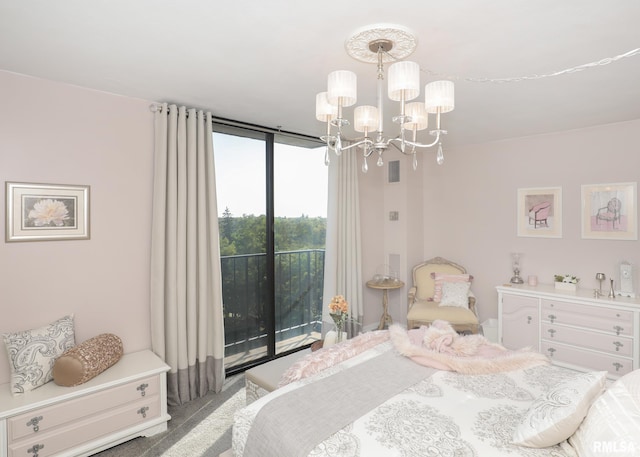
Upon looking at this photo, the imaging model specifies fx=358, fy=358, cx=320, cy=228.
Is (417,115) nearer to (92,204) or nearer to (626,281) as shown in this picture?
(92,204)

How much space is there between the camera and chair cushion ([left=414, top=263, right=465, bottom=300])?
4656 mm

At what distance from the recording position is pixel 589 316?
3502 millimetres

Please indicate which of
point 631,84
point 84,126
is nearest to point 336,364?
point 84,126

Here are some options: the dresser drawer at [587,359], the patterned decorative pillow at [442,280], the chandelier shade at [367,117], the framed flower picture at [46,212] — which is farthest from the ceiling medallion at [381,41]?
the dresser drawer at [587,359]

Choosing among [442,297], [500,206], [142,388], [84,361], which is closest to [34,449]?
[84,361]

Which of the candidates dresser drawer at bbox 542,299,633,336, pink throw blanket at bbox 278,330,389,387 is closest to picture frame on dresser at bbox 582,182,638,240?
dresser drawer at bbox 542,299,633,336

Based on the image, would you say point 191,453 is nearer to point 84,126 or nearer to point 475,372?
point 475,372

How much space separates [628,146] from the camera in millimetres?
3580

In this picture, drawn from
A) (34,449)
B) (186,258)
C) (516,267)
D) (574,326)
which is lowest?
(34,449)

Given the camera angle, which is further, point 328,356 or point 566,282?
point 566,282

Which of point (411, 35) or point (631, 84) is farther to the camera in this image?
point (631, 84)

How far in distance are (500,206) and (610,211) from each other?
1087 mm

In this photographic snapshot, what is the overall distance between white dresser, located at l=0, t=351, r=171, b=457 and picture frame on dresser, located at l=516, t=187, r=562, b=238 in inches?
162

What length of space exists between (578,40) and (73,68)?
307 cm
